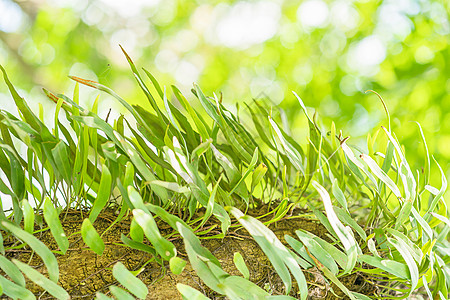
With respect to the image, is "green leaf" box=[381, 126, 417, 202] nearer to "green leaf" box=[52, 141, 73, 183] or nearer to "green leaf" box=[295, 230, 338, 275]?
"green leaf" box=[295, 230, 338, 275]

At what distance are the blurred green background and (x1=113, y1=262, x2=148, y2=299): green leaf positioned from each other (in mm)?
587

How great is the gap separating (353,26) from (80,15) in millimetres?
863

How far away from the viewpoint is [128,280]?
0.56 ft

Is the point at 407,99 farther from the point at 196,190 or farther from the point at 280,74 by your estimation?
the point at 196,190

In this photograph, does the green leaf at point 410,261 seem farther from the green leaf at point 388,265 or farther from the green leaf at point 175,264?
the green leaf at point 175,264

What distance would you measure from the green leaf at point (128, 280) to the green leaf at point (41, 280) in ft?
0.12

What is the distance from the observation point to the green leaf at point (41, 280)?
163 millimetres

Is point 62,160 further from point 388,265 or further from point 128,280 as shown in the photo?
point 388,265

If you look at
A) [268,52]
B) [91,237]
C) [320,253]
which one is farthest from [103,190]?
[268,52]

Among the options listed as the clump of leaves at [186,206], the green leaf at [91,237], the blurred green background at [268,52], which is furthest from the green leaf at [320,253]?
the blurred green background at [268,52]

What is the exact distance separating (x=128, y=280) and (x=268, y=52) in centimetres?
94

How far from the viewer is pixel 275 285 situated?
0.78 feet

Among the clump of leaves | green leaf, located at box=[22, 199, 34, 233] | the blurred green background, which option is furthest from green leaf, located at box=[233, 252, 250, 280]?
the blurred green background

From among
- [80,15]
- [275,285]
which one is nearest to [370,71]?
[275,285]
